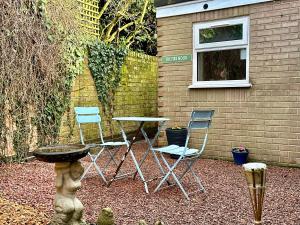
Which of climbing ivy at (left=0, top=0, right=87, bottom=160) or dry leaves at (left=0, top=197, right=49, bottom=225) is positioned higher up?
climbing ivy at (left=0, top=0, right=87, bottom=160)

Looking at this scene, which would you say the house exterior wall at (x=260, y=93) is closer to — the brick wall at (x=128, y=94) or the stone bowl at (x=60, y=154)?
the brick wall at (x=128, y=94)

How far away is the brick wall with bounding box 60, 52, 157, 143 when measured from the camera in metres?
7.12

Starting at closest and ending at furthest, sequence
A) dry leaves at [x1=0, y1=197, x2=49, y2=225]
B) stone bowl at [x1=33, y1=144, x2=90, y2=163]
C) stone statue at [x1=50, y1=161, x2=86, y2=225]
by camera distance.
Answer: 1. stone bowl at [x1=33, y1=144, x2=90, y2=163]
2. stone statue at [x1=50, y1=161, x2=86, y2=225]
3. dry leaves at [x1=0, y1=197, x2=49, y2=225]

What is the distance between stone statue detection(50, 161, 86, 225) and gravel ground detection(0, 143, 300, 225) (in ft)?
2.03

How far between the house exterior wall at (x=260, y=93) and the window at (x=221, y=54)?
11cm

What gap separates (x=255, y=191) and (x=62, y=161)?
1.46m

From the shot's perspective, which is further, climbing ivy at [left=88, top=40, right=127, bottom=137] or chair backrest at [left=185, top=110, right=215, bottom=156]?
climbing ivy at [left=88, top=40, right=127, bottom=137]

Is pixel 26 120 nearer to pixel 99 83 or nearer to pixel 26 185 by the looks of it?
pixel 26 185

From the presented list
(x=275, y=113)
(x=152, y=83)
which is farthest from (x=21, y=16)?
(x=152, y=83)

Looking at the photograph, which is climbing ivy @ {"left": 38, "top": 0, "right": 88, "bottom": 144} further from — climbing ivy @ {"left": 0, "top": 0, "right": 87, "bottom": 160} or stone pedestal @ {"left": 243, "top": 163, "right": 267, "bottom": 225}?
stone pedestal @ {"left": 243, "top": 163, "right": 267, "bottom": 225}

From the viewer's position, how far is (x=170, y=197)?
4.23m

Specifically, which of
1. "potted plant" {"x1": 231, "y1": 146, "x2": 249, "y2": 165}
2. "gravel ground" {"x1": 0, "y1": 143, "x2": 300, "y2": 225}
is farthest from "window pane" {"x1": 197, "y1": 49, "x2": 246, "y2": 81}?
"gravel ground" {"x1": 0, "y1": 143, "x2": 300, "y2": 225}

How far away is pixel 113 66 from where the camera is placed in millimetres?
8234

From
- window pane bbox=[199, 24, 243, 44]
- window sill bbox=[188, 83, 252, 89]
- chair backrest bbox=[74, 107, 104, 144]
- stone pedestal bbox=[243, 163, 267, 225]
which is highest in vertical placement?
window pane bbox=[199, 24, 243, 44]
